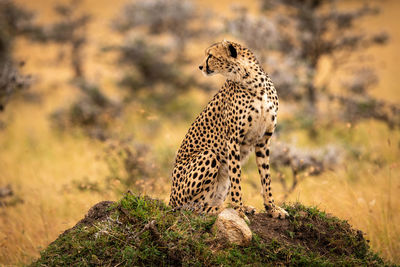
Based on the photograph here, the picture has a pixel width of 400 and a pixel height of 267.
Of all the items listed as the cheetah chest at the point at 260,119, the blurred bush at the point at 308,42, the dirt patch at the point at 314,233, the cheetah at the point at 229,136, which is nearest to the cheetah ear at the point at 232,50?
the cheetah at the point at 229,136

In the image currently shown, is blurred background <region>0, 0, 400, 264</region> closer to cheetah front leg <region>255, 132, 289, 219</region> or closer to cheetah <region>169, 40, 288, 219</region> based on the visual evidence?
cheetah front leg <region>255, 132, 289, 219</region>

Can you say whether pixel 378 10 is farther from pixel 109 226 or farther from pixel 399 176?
pixel 109 226

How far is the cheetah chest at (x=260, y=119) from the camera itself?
12.5ft

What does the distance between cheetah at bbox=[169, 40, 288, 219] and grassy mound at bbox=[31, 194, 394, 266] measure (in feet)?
1.10

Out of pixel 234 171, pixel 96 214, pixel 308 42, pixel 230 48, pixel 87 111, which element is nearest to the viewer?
pixel 96 214

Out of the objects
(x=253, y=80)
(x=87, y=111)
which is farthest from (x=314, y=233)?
(x=87, y=111)

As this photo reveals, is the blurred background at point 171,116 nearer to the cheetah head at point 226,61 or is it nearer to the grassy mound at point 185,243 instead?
the grassy mound at point 185,243

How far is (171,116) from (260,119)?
926 cm

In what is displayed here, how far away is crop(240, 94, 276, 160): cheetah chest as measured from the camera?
12.5 feet

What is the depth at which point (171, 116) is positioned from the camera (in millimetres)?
12977

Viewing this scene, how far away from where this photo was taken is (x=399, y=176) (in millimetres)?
5750

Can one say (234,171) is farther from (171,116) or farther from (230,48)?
(171,116)

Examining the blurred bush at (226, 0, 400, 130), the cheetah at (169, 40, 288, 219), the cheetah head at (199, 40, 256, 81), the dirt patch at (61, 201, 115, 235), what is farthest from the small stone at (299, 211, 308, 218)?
the blurred bush at (226, 0, 400, 130)

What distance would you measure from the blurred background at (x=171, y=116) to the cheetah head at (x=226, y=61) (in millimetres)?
1408
